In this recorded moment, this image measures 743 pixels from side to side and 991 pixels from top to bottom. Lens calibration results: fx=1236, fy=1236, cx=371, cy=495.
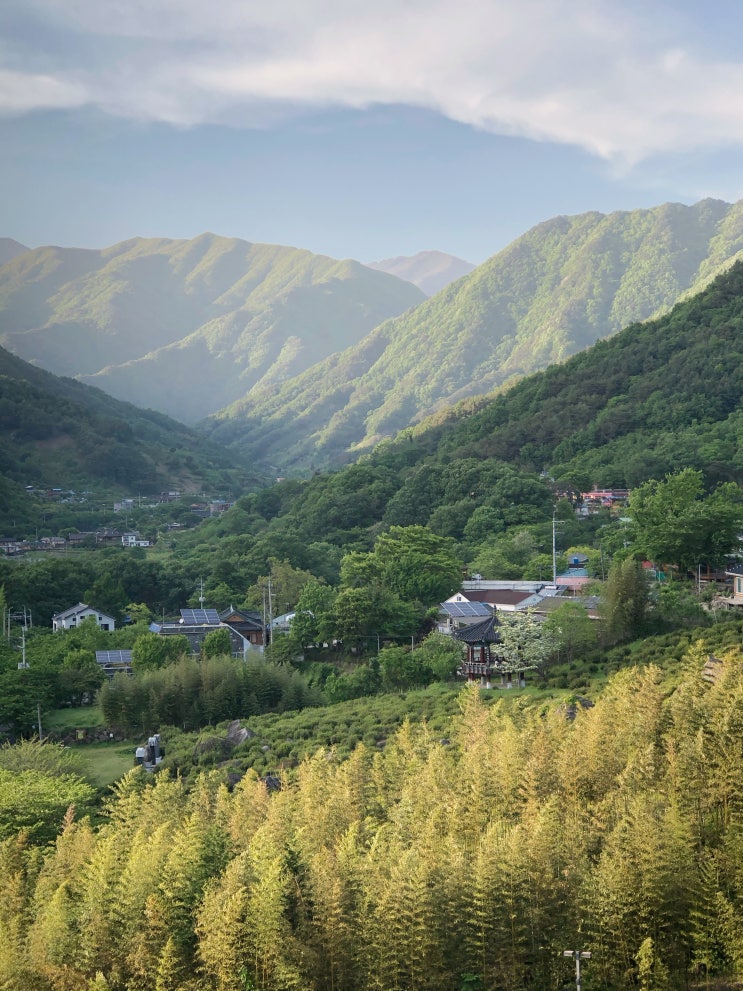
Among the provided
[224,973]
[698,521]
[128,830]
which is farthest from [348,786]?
[698,521]

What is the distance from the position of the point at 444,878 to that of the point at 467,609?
85.7 feet

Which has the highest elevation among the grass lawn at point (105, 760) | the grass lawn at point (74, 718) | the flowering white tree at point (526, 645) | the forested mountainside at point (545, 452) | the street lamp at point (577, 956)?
the forested mountainside at point (545, 452)

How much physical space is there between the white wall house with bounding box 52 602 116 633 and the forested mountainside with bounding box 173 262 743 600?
801cm

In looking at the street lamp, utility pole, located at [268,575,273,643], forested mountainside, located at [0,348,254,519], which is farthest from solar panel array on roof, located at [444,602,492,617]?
forested mountainside, located at [0,348,254,519]

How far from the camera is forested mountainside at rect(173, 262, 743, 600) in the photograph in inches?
2625

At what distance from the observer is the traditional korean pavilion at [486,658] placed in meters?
36.6

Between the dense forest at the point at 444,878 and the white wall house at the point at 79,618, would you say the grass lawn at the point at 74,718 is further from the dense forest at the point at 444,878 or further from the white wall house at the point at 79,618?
the dense forest at the point at 444,878

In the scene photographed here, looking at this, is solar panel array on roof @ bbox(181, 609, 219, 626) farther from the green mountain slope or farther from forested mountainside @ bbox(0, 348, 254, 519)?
forested mountainside @ bbox(0, 348, 254, 519)

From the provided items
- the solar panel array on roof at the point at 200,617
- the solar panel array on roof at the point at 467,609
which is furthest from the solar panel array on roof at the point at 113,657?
the solar panel array on roof at the point at 467,609

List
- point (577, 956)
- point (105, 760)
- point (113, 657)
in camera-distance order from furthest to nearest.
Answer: point (113, 657) < point (105, 760) < point (577, 956)

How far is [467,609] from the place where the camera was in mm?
45031

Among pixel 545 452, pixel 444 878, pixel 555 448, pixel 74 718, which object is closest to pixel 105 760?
pixel 74 718

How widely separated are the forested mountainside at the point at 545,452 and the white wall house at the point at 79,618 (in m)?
8.01

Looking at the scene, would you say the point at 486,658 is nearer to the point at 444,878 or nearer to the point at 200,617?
the point at 200,617
